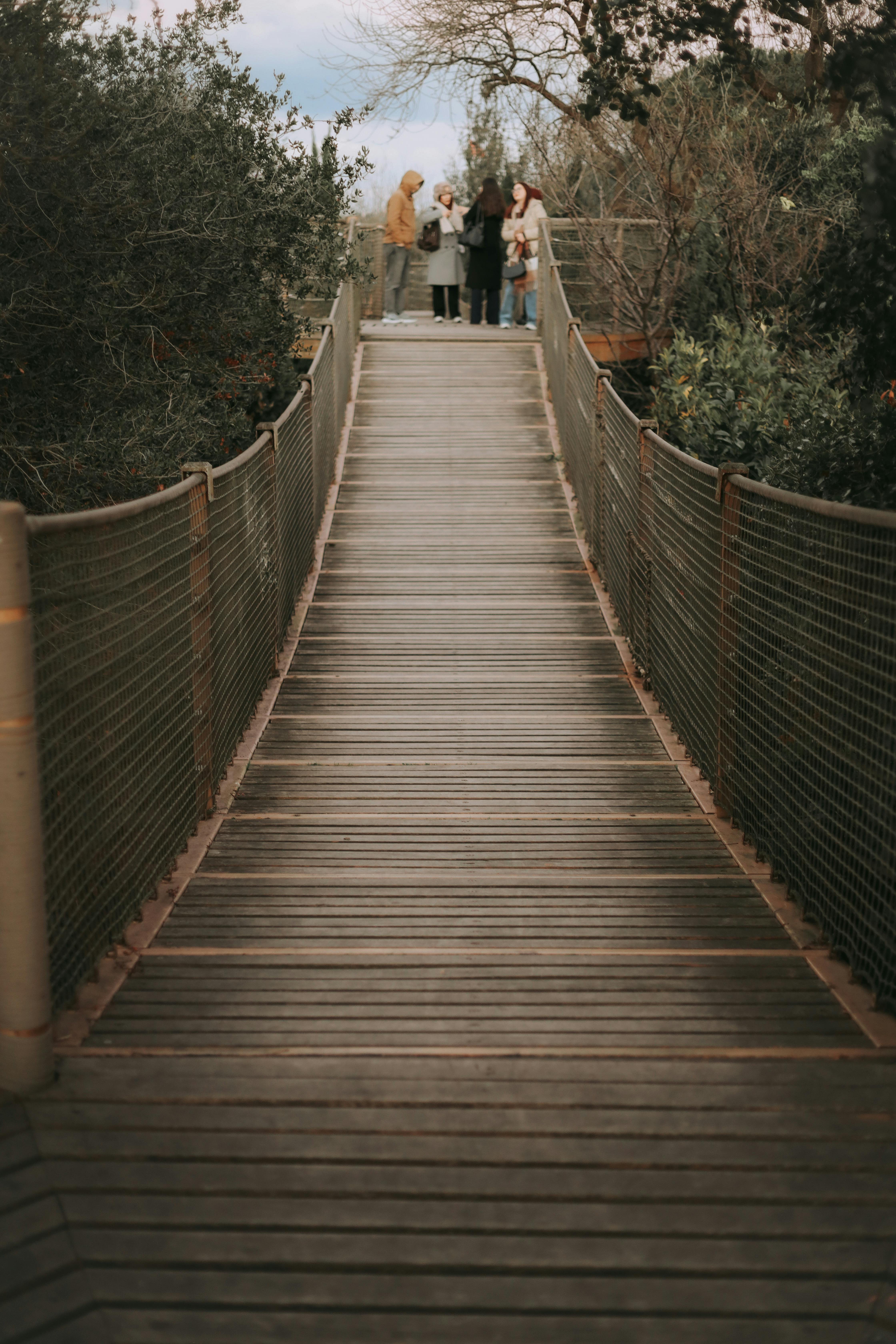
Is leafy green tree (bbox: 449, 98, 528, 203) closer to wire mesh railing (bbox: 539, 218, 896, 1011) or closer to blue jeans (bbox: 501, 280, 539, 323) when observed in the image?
Result: blue jeans (bbox: 501, 280, 539, 323)

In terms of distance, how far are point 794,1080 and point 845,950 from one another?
0.75 metres

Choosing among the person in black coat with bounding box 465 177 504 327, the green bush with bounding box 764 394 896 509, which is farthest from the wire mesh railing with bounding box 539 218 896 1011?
the person in black coat with bounding box 465 177 504 327

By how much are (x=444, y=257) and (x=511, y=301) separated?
1051mm

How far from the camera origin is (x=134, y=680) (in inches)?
144

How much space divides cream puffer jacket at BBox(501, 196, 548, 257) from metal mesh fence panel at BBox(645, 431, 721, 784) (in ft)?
30.6

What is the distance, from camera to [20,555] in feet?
8.15

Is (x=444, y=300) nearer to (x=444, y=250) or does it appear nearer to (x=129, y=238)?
(x=444, y=250)

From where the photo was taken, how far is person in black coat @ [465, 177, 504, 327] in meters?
15.5

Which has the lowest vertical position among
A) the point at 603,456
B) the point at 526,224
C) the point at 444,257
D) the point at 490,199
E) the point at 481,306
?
the point at 603,456

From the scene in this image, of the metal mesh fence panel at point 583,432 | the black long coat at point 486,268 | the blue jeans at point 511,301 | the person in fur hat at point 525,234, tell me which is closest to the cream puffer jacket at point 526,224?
the person in fur hat at point 525,234

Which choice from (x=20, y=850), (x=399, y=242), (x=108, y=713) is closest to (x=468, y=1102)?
(x=20, y=850)

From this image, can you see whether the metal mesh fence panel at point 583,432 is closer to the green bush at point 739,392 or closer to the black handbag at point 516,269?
the green bush at point 739,392

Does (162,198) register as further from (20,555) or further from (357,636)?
(20,555)

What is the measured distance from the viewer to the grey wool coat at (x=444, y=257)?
15977 mm
